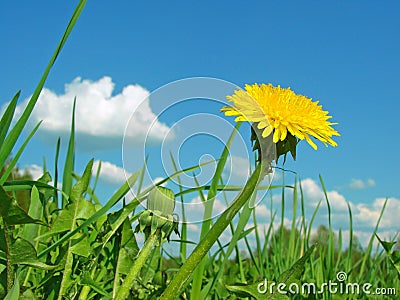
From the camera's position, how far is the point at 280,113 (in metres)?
0.99

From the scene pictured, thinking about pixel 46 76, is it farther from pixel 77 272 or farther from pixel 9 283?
pixel 77 272

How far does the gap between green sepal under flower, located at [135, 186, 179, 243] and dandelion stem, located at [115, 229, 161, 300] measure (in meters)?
0.01

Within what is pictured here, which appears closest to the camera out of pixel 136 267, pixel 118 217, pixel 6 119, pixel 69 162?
pixel 136 267

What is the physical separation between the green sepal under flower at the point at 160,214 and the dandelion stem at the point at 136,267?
12mm

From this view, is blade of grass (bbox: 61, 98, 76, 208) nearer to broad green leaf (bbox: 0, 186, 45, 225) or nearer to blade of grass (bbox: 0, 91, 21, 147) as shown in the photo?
blade of grass (bbox: 0, 91, 21, 147)

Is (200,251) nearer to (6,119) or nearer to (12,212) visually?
(12,212)

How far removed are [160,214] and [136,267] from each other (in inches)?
4.2

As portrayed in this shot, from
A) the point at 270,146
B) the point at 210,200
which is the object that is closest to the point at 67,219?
the point at 210,200

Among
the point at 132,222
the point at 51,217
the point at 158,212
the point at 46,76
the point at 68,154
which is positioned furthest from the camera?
the point at 51,217

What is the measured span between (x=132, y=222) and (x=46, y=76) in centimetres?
41

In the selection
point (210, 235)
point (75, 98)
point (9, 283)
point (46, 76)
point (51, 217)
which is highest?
point (75, 98)

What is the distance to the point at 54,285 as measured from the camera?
117 centimetres

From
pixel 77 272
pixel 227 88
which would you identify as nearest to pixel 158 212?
pixel 227 88

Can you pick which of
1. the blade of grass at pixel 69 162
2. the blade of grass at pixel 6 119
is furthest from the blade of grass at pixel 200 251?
the blade of grass at pixel 69 162
